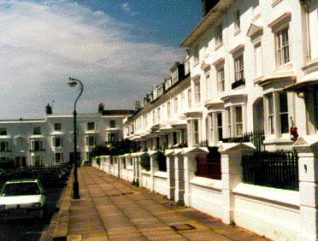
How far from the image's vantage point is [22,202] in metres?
16.9

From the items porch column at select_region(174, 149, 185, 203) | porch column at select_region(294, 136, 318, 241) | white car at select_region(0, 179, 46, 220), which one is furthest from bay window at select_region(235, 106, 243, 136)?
porch column at select_region(294, 136, 318, 241)

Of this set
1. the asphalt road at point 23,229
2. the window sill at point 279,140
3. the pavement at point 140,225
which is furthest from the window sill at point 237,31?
the asphalt road at point 23,229

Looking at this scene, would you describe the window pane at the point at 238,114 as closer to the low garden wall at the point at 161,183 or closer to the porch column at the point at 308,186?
the low garden wall at the point at 161,183

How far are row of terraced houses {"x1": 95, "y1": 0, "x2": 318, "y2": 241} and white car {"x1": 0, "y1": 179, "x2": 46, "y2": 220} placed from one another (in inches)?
206

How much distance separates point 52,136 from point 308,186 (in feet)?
339

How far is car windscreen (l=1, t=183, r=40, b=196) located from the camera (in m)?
18.1

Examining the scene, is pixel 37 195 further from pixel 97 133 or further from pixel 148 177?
pixel 97 133

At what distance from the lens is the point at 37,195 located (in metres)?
17.7

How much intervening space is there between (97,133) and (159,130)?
201 ft

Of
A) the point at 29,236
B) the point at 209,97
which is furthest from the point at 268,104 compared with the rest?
the point at 29,236

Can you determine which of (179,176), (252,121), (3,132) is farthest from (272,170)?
(3,132)

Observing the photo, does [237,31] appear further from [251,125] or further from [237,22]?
[251,125]

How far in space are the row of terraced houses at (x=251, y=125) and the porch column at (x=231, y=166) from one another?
0.03m

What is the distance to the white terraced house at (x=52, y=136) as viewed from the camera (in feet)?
353
